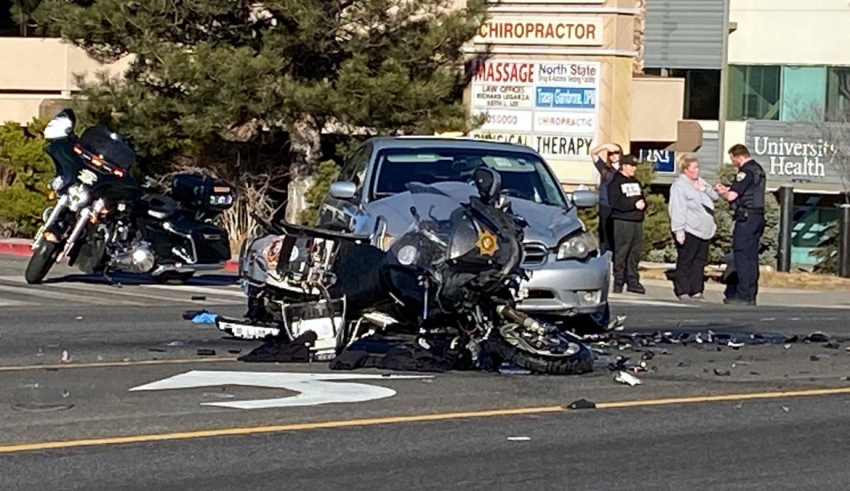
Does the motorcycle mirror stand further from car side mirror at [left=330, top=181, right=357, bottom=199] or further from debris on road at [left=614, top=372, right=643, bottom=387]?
car side mirror at [left=330, top=181, right=357, bottom=199]

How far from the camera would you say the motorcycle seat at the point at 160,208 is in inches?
721

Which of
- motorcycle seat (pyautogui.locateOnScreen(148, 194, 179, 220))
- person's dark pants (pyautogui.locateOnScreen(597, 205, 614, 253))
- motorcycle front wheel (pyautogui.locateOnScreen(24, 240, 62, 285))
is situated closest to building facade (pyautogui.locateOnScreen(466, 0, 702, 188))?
person's dark pants (pyautogui.locateOnScreen(597, 205, 614, 253))

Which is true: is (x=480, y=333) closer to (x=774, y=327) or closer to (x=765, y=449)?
(x=765, y=449)

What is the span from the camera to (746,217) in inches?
792

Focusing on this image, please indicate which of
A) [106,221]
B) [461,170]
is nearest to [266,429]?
[461,170]

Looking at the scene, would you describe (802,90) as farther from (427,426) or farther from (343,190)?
(427,426)

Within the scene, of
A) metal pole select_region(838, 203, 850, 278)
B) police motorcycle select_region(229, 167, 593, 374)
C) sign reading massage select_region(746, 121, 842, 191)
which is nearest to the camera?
police motorcycle select_region(229, 167, 593, 374)

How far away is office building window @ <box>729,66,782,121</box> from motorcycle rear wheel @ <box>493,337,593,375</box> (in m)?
36.1

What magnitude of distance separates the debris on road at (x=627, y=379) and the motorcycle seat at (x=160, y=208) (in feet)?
27.5

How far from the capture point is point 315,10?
87.4 ft

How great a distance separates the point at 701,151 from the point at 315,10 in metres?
21.5

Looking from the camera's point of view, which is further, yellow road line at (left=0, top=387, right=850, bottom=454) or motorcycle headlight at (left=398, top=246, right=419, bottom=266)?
motorcycle headlight at (left=398, top=246, right=419, bottom=266)

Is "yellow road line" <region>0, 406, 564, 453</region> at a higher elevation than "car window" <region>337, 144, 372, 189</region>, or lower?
lower

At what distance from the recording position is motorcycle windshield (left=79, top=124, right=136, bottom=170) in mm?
18188
